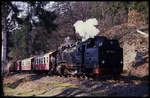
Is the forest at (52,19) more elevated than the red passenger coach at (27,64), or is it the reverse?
the forest at (52,19)

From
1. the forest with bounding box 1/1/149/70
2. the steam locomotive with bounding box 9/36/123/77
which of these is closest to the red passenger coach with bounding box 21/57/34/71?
the forest with bounding box 1/1/149/70

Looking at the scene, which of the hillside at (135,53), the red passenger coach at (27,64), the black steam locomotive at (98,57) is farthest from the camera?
the red passenger coach at (27,64)

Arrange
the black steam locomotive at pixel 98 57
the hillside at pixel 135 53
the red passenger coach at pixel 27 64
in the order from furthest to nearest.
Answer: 1. the red passenger coach at pixel 27 64
2. the hillside at pixel 135 53
3. the black steam locomotive at pixel 98 57

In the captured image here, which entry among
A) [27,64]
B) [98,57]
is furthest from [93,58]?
[27,64]

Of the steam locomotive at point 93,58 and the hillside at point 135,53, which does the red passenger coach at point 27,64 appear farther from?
the hillside at point 135,53

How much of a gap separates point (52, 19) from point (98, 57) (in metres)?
4.87

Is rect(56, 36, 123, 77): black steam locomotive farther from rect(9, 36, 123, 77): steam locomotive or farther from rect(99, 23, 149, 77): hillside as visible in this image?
rect(99, 23, 149, 77): hillside

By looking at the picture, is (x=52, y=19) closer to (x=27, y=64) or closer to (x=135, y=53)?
(x=135, y=53)

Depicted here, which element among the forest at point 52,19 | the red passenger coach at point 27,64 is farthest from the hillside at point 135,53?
the red passenger coach at point 27,64

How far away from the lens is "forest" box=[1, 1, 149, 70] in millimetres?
19594

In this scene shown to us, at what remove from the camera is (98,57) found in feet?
60.9

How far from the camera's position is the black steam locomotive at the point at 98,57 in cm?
1858

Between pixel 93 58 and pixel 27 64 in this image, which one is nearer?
pixel 93 58

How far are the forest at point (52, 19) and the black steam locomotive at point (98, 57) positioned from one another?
2657mm
